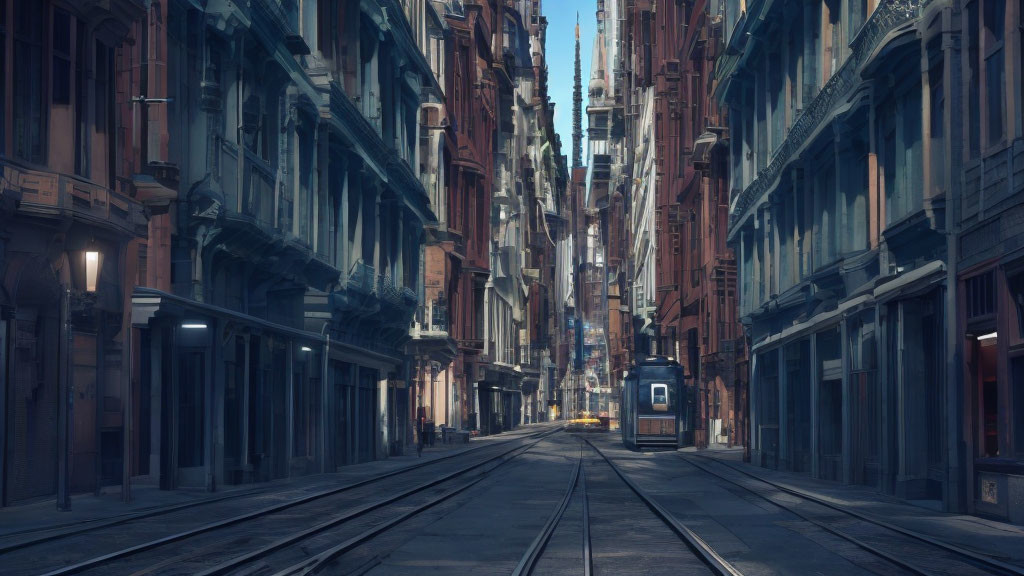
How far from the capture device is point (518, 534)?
17812 mm

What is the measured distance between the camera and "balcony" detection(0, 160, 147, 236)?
20219 millimetres

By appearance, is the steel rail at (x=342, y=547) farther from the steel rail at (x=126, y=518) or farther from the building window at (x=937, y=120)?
the building window at (x=937, y=120)

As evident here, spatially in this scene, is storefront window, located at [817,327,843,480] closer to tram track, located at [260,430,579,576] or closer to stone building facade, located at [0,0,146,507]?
tram track, located at [260,430,579,576]

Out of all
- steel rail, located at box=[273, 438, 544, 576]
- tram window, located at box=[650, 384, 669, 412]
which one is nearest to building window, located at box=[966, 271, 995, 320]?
steel rail, located at box=[273, 438, 544, 576]

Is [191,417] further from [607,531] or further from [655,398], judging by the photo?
[655,398]

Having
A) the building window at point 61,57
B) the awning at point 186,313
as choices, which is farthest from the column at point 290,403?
the building window at point 61,57

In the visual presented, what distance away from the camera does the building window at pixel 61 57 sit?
2198 cm

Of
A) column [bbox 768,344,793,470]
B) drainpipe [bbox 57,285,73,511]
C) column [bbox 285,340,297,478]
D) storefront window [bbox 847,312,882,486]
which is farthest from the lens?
column [bbox 768,344,793,470]

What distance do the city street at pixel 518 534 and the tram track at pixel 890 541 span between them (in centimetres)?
3

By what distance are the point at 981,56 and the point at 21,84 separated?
15.2m

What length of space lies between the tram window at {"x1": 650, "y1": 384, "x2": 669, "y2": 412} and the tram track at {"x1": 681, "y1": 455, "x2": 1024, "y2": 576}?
28.5 m

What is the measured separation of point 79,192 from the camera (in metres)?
21.5

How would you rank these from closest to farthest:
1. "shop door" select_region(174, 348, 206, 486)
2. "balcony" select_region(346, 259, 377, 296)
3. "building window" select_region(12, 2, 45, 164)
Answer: "building window" select_region(12, 2, 45, 164), "shop door" select_region(174, 348, 206, 486), "balcony" select_region(346, 259, 377, 296)

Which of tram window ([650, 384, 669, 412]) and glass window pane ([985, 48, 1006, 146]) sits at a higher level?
glass window pane ([985, 48, 1006, 146])
